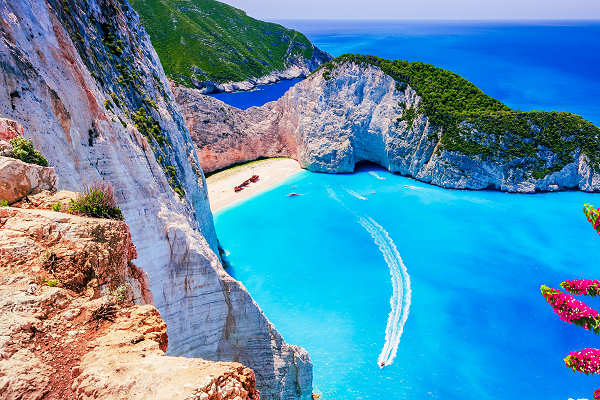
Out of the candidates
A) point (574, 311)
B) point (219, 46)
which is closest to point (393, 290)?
point (574, 311)

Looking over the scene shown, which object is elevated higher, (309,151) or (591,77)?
(591,77)

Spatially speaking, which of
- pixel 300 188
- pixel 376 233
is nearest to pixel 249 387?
pixel 376 233

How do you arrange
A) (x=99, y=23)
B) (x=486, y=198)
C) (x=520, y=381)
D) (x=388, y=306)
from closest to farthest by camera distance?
(x=99, y=23) → (x=520, y=381) → (x=388, y=306) → (x=486, y=198)

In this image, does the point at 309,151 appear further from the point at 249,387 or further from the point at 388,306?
the point at 249,387

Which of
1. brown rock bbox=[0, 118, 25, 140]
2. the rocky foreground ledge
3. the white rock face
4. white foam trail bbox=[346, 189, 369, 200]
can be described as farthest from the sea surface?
the rocky foreground ledge

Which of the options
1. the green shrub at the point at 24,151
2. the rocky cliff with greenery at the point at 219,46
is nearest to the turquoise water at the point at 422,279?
the green shrub at the point at 24,151

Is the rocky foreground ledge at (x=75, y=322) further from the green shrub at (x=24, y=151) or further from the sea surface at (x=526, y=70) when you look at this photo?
the sea surface at (x=526, y=70)

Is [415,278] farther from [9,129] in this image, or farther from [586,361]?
[9,129]

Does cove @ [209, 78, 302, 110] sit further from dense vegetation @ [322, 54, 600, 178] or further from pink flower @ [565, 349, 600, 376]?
pink flower @ [565, 349, 600, 376]
